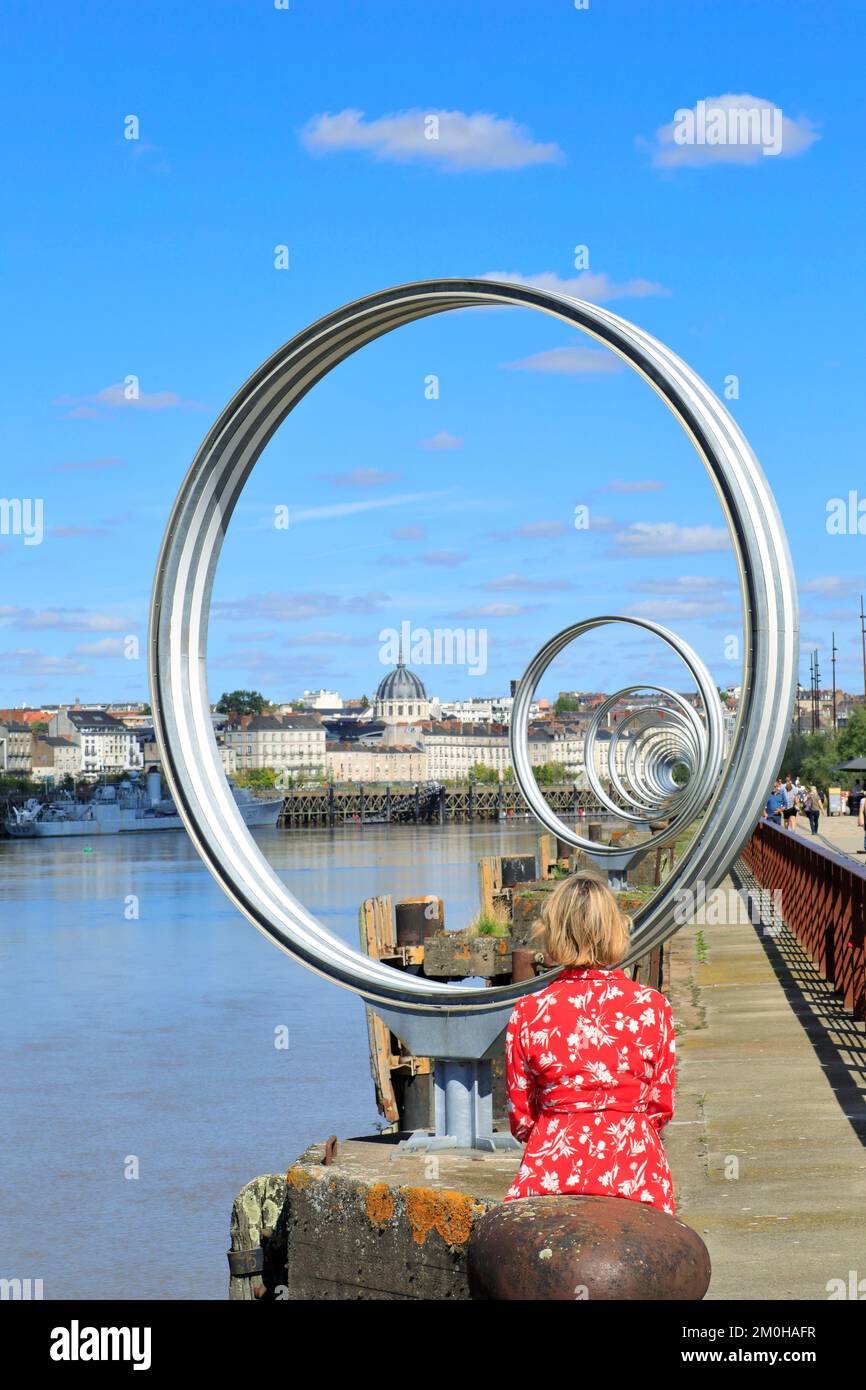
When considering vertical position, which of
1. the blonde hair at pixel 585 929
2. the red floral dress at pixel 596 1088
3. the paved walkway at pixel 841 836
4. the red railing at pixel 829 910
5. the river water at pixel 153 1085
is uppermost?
the blonde hair at pixel 585 929


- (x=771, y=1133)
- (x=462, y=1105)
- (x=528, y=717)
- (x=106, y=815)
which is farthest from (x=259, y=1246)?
(x=106, y=815)

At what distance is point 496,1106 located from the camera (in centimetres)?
1512

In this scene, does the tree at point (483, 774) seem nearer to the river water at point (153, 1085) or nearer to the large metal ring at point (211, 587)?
the river water at point (153, 1085)

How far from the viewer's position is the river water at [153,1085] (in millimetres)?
15062

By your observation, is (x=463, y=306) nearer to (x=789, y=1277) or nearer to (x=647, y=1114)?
(x=647, y=1114)

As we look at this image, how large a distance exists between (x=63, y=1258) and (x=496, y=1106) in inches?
159

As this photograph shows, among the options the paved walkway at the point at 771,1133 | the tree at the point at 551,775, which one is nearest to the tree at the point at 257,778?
the tree at the point at 551,775

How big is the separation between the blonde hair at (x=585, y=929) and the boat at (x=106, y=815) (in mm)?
110619

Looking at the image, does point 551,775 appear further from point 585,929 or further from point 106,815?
point 585,929

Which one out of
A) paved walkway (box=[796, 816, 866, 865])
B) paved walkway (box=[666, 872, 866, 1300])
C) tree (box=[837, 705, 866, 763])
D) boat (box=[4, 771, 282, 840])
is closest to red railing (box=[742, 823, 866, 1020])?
paved walkway (box=[666, 872, 866, 1300])

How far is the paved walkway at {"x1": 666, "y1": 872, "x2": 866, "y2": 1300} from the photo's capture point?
6.95m

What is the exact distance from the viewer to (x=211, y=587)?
695 cm
